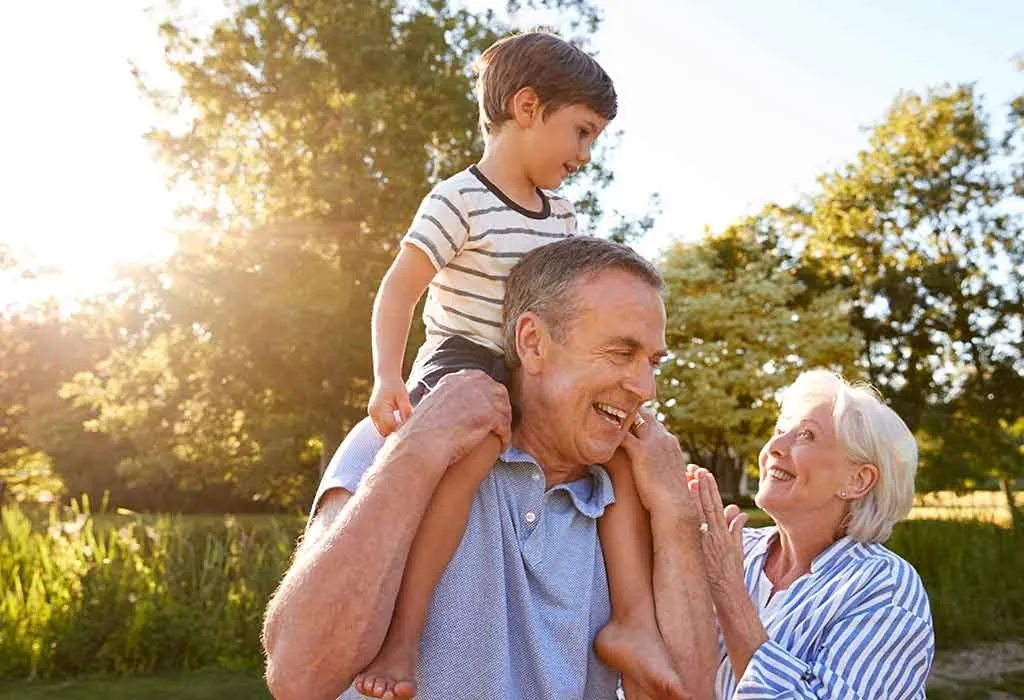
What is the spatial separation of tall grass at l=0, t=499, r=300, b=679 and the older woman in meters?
4.80

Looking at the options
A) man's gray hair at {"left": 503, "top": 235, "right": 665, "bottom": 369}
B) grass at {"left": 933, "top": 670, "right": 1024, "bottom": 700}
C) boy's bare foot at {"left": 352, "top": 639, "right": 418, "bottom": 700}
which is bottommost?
grass at {"left": 933, "top": 670, "right": 1024, "bottom": 700}

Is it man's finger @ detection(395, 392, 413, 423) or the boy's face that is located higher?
the boy's face

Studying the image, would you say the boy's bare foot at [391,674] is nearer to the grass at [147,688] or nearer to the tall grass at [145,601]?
the grass at [147,688]

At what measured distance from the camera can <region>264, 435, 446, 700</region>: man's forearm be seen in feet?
5.80

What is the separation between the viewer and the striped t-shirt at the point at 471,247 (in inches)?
102

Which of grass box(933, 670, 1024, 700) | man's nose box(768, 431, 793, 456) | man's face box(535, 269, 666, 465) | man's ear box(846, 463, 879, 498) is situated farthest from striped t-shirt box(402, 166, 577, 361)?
grass box(933, 670, 1024, 700)

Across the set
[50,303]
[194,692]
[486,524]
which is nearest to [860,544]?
[486,524]

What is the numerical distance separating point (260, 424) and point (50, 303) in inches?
684

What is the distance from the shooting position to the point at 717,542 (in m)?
2.65

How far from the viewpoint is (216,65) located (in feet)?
69.9

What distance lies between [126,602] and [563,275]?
583cm

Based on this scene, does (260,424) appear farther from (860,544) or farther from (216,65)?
(860,544)

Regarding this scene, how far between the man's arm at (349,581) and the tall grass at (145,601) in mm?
5563

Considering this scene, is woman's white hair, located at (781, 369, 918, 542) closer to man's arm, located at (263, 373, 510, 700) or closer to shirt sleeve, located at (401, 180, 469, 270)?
shirt sleeve, located at (401, 180, 469, 270)
